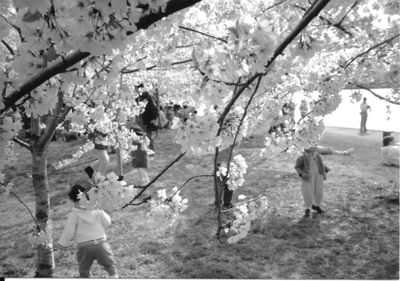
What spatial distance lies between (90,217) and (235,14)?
174 cm

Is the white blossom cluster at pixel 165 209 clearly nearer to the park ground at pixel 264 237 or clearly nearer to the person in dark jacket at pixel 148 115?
the park ground at pixel 264 237

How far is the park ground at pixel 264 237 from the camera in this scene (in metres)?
2.61

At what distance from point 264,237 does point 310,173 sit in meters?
0.62

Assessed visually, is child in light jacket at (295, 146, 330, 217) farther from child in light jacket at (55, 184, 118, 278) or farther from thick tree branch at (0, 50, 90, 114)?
thick tree branch at (0, 50, 90, 114)

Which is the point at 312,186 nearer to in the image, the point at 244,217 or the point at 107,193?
the point at 244,217

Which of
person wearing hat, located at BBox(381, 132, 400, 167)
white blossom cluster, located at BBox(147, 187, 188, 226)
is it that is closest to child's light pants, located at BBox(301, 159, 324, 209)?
white blossom cluster, located at BBox(147, 187, 188, 226)

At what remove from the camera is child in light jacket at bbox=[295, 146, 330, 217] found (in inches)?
124

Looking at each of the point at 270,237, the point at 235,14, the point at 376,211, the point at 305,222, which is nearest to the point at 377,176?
the point at 376,211

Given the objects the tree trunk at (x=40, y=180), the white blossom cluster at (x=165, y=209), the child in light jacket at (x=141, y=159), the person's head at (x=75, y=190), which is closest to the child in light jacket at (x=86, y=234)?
the person's head at (x=75, y=190)

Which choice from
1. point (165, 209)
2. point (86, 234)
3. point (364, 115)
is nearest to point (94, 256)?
point (86, 234)

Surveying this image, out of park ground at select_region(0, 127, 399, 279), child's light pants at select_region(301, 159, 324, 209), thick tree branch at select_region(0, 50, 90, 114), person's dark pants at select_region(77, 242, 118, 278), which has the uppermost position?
thick tree branch at select_region(0, 50, 90, 114)

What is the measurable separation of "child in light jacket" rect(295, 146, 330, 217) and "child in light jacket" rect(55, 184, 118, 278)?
168 cm

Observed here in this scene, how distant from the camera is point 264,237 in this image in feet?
9.89

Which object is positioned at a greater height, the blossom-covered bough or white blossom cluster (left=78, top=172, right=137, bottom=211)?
the blossom-covered bough
